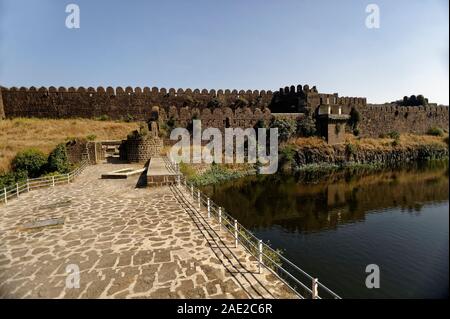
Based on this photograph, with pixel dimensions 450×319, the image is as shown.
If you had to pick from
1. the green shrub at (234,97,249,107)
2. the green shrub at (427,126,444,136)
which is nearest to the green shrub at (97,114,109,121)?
the green shrub at (234,97,249,107)

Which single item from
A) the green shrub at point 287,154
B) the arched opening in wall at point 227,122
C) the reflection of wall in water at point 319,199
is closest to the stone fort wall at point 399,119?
the green shrub at point 287,154

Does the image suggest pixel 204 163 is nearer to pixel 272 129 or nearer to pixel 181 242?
pixel 272 129

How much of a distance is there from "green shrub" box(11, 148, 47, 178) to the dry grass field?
4.93 feet

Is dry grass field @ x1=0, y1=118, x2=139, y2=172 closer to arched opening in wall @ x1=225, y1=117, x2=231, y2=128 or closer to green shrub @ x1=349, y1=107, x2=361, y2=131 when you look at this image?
arched opening in wall @ x1=225, y1=117, x2=231, y2=128

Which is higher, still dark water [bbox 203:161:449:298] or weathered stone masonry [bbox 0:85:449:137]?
weathered stone masonry [bbox 0:85:449:137]

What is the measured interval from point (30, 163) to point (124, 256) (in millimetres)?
15170

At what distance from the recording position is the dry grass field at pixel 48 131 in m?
20.4

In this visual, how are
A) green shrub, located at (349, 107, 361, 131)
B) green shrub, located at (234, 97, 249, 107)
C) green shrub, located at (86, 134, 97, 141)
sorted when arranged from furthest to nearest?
green shrub, located at (349, 107, 361, 131) → green shrub, located at (234, 97, 249, 107) → green shrub, located at (86, 134, 97, 141)

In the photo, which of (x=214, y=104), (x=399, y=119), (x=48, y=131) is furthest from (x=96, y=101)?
(x=399, y=119)

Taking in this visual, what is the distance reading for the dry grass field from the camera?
20.4 meters

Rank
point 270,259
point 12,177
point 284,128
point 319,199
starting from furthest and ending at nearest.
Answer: point 284,128
point 319,199
point 12,177
point 270,259

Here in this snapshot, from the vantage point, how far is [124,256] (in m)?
5.69

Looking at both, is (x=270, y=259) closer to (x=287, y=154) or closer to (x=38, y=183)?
(x=38, y=183)

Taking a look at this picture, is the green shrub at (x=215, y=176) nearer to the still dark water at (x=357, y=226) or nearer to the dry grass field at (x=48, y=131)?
the still dark water at (x=357, y=226)
